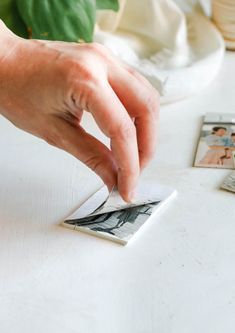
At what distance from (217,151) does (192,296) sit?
23cm

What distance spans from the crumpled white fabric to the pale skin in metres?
0.27

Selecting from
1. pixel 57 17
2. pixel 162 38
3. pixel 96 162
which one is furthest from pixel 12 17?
pixel 96 162

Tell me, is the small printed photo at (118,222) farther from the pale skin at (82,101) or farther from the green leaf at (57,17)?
the green leaf at (57,17)

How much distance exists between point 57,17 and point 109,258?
36 cm

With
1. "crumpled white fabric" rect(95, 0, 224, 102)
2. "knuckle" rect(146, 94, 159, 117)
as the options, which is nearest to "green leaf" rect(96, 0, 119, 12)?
"crumpled white fabric" rect(95, 0, 224, 102)

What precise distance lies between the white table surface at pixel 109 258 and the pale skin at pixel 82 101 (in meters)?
0.06

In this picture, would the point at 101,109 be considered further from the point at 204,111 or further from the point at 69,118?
the point at 204,111

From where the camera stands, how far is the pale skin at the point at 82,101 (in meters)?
0.45

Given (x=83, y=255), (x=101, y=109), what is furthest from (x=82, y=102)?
(x=83, y=255)

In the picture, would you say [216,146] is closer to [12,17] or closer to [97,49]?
[97,49]

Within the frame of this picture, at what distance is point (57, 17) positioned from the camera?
71cm

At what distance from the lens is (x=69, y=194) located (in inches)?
22.1

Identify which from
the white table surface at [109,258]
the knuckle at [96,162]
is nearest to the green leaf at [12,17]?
the white table surface at [109,258]

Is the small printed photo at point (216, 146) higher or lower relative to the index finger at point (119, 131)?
lower
